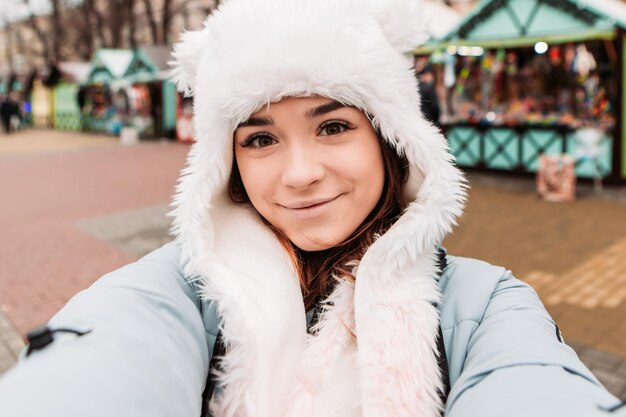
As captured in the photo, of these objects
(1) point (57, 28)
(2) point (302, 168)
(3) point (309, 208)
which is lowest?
(3) point (309, 208)

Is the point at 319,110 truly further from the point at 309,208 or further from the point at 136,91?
the point at 136,91

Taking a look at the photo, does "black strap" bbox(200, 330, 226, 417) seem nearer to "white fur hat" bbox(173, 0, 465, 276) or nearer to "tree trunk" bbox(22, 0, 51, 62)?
"white fur hat" bbox(173, 0, 465, 276)

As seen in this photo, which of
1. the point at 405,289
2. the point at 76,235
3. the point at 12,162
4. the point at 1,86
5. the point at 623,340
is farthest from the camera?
the point at 1,86

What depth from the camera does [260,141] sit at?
1.43 m

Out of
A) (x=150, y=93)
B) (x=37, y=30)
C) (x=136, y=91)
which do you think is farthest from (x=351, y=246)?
(x=37, y=30)

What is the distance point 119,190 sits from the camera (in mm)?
10133

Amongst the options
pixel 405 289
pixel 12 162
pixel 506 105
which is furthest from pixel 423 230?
pixel 12 162

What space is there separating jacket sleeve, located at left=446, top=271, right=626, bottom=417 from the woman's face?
1.42 feet

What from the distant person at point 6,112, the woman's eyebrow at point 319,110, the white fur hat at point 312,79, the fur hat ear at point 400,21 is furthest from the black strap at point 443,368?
the distant person at point 6,112

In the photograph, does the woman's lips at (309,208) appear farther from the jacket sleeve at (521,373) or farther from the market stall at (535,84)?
the market stall at (535,84)

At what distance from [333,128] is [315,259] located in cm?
39

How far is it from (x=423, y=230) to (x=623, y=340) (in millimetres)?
3042

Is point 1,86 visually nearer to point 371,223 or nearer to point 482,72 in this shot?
point 482,72

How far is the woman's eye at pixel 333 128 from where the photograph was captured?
4.50ft
